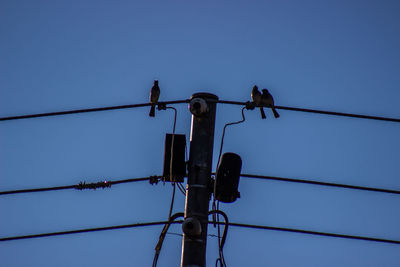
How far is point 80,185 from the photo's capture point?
5270mm

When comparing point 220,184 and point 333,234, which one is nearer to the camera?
point 220,184

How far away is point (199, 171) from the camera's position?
4434mm

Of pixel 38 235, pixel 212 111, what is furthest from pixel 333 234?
pixel 38 235

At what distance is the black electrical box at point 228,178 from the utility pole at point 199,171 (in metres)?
0.10

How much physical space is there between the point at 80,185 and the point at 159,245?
52.8 inches

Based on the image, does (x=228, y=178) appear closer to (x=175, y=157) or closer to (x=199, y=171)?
(x=199, y=171)

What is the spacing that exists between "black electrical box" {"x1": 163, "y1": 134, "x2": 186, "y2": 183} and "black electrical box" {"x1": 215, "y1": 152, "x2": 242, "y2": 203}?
35 cm

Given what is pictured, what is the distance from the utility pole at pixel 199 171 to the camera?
4.14 m

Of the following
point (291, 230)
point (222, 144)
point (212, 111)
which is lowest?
point (291, 230)

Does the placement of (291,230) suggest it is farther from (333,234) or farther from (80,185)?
(80,185)

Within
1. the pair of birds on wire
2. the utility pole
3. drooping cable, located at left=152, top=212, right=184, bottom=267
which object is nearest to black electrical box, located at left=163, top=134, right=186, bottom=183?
the utility pole

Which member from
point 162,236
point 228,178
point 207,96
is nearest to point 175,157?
point 228,178

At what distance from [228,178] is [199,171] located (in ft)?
0.92

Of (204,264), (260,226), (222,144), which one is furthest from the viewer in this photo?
(260,226)
